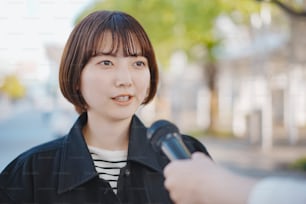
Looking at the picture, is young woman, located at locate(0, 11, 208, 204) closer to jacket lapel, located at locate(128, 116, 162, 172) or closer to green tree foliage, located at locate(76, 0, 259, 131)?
jacket lapel, located at locate(128, 116, 162, 172)

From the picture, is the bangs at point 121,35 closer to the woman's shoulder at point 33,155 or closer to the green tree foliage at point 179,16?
the woman's shoulder at point 33,155

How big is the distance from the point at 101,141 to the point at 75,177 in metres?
0.06

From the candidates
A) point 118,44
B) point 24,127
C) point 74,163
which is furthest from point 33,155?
point 24,127

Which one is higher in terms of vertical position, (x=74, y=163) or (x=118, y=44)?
(x=118, y=44)

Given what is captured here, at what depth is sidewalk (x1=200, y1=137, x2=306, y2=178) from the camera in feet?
10.1

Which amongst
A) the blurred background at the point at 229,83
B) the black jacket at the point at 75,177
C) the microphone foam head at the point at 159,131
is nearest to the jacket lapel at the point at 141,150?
the black jacket at the point at 75,177

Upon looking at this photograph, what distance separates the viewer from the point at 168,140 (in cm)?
35

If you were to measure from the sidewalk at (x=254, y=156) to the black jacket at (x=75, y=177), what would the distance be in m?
2.29

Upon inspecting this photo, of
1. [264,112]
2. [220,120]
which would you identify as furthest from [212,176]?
[220,120]

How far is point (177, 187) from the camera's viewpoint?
11.7 inches

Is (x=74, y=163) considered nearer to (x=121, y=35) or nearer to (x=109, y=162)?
(x=109, y=162)

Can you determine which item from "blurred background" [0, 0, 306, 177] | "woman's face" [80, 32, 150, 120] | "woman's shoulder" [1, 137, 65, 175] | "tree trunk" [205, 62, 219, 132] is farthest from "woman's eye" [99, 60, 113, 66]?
"tree trunk" [205, 62, 219, 132]

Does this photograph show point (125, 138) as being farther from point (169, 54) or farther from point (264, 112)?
point (264, 112)

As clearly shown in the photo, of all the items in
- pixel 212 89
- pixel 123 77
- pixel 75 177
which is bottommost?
pixel 212 89
